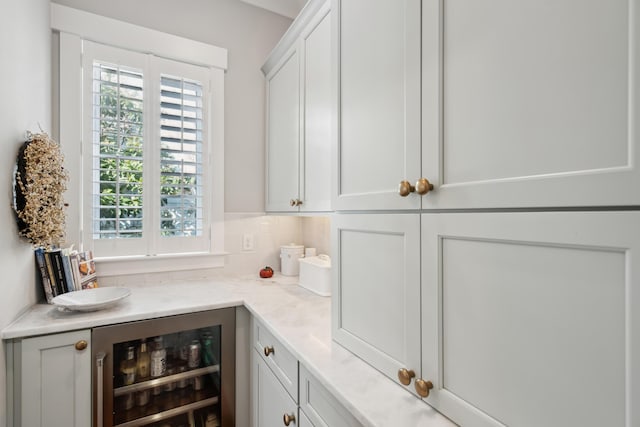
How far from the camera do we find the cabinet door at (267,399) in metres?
1.20

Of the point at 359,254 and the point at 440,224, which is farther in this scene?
the point at 359,254

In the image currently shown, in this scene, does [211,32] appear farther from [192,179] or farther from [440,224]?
[440,224]

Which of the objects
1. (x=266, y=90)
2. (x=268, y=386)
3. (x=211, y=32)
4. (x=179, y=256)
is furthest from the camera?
(x=266, y=90)

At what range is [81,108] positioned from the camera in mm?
1764

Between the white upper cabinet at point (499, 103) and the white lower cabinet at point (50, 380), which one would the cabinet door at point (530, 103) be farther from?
the white lower cabinet at point (50, 380)

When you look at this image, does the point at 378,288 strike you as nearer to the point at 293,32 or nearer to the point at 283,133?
the point at 283,133

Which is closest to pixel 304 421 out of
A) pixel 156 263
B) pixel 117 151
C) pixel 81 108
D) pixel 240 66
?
pixel 156 263

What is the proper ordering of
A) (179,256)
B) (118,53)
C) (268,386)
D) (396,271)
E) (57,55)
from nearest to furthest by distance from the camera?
(396,271), (268,386), (57,55), (118,53), (179,256)

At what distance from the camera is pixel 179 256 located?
2.00 m

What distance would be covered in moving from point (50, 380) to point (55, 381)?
0.02m

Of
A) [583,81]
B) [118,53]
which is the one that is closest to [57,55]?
[118,53]

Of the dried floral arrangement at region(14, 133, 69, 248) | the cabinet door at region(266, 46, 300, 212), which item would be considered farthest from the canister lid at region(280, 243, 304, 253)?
the dried floral arrangement at region(14, 133, 69, 248)

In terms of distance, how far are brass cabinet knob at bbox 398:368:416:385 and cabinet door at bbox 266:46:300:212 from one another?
113cm

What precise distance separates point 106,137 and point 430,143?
6.21 ft
